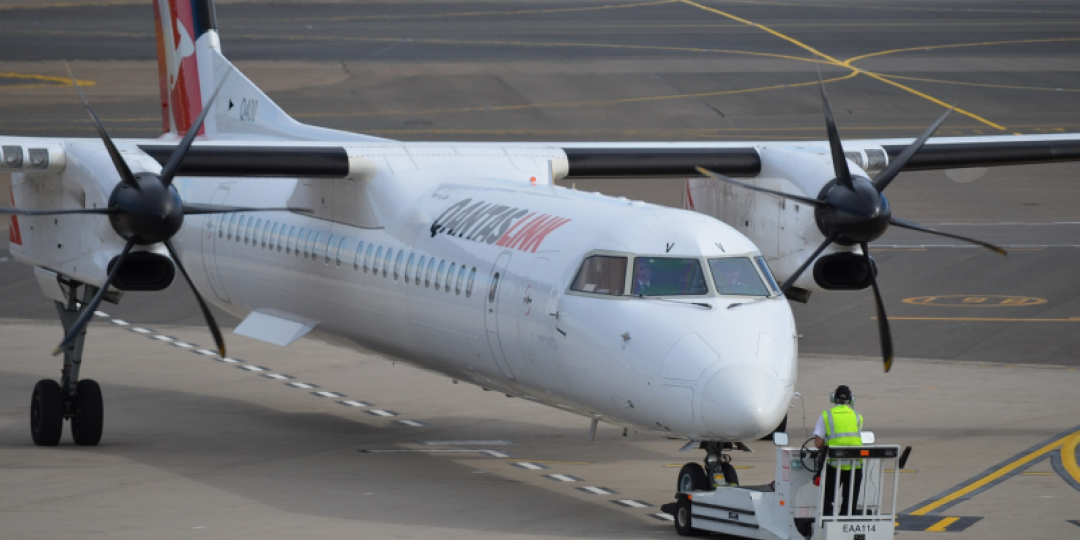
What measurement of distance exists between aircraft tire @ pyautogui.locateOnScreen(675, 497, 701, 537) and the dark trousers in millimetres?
1271

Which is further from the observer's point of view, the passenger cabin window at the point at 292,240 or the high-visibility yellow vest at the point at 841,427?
the passenger cabin window at the point at 292,240

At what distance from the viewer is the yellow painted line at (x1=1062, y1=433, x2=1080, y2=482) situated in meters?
18.0

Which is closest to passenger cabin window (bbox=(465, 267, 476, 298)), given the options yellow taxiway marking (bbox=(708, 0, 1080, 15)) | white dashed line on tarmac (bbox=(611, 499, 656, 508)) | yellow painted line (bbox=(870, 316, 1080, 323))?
white dashed line on tarmac (bbox=(611, 499, 656, 508))

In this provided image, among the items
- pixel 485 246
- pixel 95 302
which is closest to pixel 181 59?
pixel 95 302

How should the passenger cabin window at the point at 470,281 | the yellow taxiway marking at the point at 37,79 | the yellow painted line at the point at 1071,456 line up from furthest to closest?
the yellow taxiway marking at the point at 37,79 < the yellow painted line at the point at 1071,456 < the passenger cabin window at the point at 470,281

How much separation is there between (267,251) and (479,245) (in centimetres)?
508

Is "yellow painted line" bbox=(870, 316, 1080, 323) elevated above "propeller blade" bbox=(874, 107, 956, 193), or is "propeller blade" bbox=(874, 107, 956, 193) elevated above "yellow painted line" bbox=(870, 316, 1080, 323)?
"propeller blade" bbox=(874, 107, 956, 193)

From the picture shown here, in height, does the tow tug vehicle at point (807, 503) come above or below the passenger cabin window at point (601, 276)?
below

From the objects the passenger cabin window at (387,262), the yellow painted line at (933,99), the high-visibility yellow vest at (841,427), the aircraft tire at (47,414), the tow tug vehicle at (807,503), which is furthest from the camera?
the yellow painted line at (933,99)

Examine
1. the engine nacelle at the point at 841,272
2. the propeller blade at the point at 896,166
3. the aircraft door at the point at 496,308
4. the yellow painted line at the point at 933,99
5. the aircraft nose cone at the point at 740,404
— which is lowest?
the aircraft nose cone at the point at 740,404

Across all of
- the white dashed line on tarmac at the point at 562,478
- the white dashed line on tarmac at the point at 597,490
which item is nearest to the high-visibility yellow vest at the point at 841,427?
the white dashed line on tarmac at the point at 597,490

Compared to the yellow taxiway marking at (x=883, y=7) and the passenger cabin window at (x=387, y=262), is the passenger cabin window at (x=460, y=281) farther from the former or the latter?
the yellow taxiway marking at (x=883, y=7)

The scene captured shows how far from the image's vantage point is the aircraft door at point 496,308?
16031mm

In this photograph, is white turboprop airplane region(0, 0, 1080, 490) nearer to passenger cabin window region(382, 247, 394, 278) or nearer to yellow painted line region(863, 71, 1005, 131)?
passenger cabin window region(382, 247, 394, 278)
